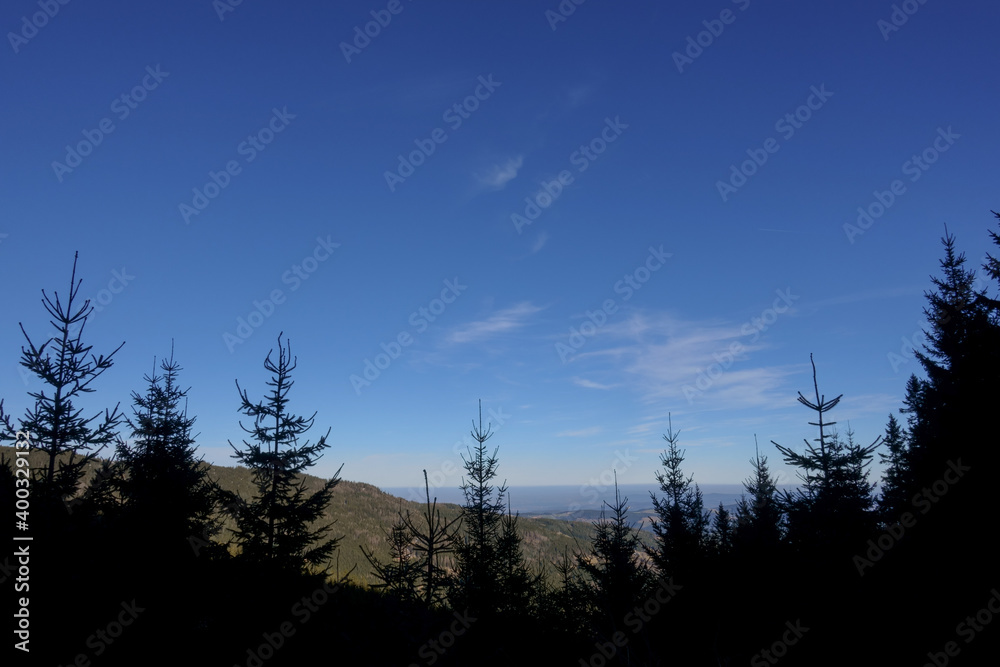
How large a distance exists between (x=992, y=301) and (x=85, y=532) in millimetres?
23934

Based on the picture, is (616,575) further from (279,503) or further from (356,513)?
(356,513)

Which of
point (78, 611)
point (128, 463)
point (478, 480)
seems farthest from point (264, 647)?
point (478, 480)

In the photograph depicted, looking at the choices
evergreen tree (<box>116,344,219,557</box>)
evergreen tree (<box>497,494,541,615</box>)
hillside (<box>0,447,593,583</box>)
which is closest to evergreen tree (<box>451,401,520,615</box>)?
evergreen tree (<box>497,494,541,615</box>)

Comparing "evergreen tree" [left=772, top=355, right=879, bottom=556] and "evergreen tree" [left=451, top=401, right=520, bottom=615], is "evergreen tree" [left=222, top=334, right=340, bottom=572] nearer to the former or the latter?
"evergreen tree" [left=451, top=401, right=520, bottom=615]

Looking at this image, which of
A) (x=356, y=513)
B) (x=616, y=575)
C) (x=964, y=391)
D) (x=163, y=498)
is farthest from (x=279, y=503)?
(x=356, y=513)

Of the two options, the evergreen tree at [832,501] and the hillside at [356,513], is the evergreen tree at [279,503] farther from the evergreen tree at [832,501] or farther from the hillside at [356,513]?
the hillside at [356,513]

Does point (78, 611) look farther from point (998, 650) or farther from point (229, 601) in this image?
point (998, 650)

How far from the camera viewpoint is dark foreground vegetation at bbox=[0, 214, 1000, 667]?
9.55 metres

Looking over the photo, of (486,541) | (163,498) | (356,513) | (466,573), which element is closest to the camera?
(466,573)

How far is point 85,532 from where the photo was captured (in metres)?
10.8

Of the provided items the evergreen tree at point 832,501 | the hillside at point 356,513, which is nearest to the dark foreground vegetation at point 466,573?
the evergreen tree at point 832,501

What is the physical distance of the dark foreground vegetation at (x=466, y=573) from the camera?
9.55m

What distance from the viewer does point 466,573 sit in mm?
7512

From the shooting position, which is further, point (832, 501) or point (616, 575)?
point (616, 575)
